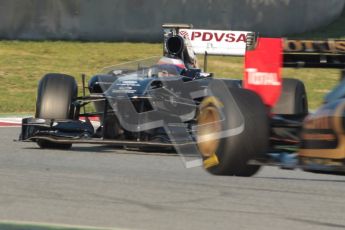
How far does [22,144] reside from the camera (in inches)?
415

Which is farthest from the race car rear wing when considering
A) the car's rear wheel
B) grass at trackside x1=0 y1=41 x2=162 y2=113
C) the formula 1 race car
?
grass at trackside x1=0 y1=41 x2=162 y2=113

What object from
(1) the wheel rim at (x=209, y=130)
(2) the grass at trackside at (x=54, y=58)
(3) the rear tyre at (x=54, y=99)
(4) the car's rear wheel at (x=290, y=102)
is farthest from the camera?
(2) the grass at trackside at (x=54, y=58)

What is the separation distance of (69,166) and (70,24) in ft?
42.6

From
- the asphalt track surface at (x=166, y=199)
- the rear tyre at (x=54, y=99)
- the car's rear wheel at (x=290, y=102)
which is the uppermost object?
the car's rear wheel at (x=290, y=102)

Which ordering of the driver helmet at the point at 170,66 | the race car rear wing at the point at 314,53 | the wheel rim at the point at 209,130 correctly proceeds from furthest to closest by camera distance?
1. the driver helmet at the point at 170,66
2. the wheel rim at the point at 209,130
3. the race car rear wing at the point at 314,53

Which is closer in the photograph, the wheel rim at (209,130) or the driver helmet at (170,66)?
the wheel rim at (209,130)

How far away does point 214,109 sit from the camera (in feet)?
19.6

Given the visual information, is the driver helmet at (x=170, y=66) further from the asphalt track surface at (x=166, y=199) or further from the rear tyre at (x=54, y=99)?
the asphalt track surface at (x=166, y=199)

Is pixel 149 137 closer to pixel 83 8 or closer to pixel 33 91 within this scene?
pixel 33 91

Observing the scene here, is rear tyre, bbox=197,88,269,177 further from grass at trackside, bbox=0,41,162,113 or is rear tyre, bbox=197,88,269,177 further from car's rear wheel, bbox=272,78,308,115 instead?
grass at trackside, bbox=0,41,162,113

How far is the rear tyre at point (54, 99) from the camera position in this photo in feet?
32.7

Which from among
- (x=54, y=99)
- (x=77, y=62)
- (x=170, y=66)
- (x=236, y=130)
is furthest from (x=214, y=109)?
(x=77, y=62)


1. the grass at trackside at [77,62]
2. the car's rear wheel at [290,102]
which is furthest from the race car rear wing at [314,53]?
the grass at trackside at [77,62]

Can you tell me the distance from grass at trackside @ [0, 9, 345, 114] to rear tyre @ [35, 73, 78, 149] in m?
7.27
